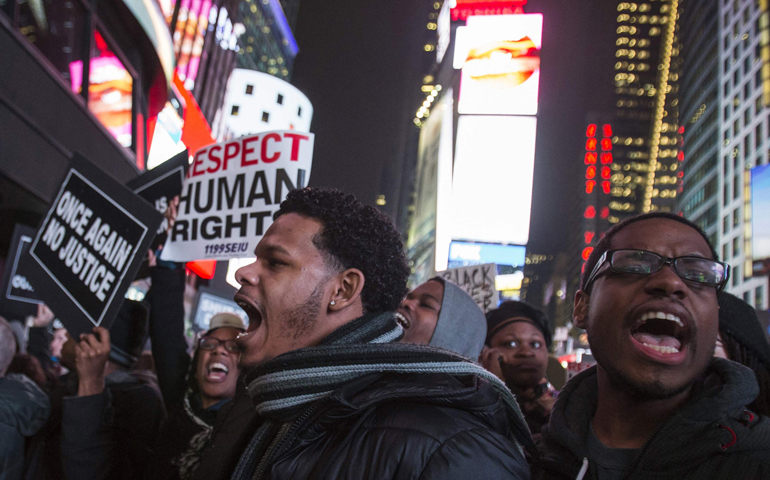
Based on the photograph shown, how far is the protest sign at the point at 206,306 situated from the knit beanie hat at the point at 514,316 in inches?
280

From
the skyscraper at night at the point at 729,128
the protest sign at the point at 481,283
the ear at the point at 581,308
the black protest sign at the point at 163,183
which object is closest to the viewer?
the ear at the point at 581,308

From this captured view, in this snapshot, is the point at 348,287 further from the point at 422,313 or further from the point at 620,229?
the point at 422,313

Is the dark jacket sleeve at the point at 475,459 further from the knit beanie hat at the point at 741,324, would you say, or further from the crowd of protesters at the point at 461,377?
the knit beanie hat at the point at 741,324

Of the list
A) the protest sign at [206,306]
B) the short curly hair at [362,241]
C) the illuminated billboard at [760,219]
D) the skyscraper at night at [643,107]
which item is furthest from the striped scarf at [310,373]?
the skyscraper at night at [643,107]

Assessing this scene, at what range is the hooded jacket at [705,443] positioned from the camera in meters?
1.60

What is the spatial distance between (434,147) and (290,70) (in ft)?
81.7

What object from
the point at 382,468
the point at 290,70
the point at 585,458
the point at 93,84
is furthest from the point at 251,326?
the point at 290,70

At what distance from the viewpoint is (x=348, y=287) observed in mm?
2201

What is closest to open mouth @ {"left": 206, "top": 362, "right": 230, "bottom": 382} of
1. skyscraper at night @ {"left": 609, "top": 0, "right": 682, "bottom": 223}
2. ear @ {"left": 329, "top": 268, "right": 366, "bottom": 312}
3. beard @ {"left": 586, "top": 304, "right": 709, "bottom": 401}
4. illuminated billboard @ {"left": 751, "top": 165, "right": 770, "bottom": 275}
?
ear @ {"left": 329, "top": 268, "right": 366, "bottom": 312}

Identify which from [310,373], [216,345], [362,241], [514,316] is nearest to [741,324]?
[362,241]

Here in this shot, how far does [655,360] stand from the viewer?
186cm

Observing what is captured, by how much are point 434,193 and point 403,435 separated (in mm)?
82611

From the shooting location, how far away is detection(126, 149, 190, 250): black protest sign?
4.68 meters

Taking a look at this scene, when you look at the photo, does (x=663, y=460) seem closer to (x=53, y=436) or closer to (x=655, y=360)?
(x=655, y=360)
